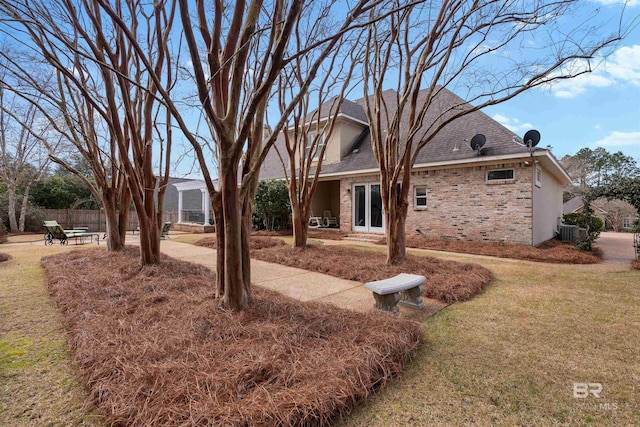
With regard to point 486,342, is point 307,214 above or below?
above

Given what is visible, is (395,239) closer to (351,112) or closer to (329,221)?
(329,221)

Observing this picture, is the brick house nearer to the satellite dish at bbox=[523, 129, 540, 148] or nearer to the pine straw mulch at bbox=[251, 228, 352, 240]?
the satellite dish at bbox=[523, 129, 540, 148]

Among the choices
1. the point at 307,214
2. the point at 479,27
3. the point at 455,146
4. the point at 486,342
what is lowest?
the point at 486,342

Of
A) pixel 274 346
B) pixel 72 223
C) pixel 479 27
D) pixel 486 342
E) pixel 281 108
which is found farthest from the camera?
pixel 72 223

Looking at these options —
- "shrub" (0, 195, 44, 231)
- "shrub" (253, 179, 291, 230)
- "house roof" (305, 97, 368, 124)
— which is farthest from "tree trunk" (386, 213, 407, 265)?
"shrub" (0, 195, 44, 231)

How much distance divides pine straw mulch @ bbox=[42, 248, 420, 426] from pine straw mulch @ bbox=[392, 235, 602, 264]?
7110 millimetres

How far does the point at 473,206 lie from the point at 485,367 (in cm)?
906

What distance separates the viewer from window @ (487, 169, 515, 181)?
32.6ft

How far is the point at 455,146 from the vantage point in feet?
36.9

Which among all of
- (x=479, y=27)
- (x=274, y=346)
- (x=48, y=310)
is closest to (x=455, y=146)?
(x=479, y=27)

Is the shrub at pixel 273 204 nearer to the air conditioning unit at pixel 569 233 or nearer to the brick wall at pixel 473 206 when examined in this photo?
the brick wall at pixel 473 206

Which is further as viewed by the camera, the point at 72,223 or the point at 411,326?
the point at 72,223

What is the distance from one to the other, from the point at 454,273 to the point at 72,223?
21.0 metres

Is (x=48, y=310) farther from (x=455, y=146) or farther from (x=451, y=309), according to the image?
(x=455, y=146)
